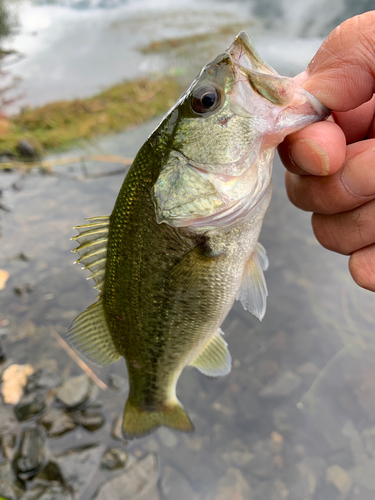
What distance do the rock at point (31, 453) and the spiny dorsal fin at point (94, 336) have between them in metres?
1.48

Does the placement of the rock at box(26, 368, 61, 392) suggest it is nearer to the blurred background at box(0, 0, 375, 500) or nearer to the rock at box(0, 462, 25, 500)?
the blurred background at box(0, 0, 375, 500)

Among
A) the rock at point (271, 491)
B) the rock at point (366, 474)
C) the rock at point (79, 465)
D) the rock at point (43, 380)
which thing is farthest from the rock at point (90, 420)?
the rock at point (366, 474)

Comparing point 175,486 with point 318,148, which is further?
point 175,486

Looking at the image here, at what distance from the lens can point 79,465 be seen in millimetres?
2713

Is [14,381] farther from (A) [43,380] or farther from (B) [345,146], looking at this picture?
(B) [345,146]

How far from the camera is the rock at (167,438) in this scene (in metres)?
2.95

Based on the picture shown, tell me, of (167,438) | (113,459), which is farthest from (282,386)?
(113,459)

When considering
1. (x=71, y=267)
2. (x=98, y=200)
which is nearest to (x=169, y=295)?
(x=71, y=267)

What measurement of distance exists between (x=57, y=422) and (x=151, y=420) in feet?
4.11

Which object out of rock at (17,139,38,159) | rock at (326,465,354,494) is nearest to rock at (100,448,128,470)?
rock at (326,465,354,494)

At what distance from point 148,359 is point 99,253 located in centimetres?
74

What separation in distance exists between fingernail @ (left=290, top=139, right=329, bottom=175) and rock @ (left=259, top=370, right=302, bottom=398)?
8.47 ft

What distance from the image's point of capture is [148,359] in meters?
1.94

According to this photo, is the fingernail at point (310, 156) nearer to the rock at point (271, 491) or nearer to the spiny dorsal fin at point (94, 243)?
the spiny dorsal fin at point (94, 243)
